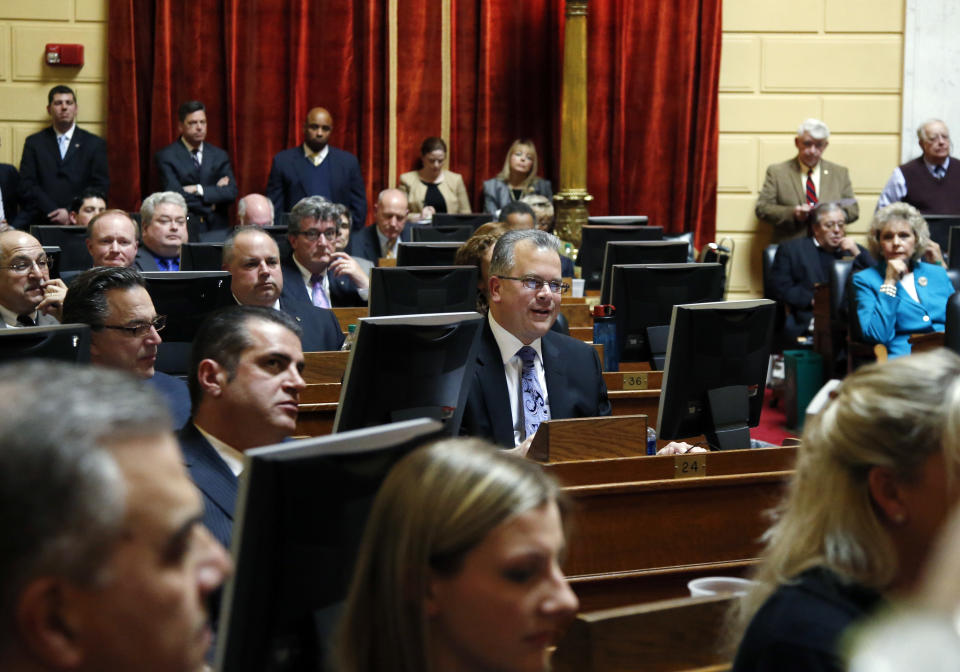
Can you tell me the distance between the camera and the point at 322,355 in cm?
419

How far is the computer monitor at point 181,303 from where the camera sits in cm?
402

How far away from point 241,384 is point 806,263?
6.13 m

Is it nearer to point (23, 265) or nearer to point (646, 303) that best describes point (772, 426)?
point (646, 303)

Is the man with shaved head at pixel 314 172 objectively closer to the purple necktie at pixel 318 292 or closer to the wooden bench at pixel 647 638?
the purple necktie at pixel 318 292

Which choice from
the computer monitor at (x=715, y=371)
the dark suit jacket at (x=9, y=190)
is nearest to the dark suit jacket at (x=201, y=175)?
the dark suit jacket at (x=9, y=190)

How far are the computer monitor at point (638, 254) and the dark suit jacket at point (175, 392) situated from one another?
2.12m

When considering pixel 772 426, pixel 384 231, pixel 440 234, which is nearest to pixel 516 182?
pixel 384 231

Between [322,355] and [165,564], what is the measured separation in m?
3.15

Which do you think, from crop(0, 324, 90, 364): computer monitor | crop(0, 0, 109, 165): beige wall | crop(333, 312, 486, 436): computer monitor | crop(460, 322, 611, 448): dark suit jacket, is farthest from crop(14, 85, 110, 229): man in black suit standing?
crop(333, 312, 486, 436): computer monitor

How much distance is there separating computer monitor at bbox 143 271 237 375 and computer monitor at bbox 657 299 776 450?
1.56m

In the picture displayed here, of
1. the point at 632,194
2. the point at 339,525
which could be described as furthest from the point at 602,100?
the point at 339,525

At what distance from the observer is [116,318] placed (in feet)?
11.7

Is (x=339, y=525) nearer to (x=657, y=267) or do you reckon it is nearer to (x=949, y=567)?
(x=949, y=567)

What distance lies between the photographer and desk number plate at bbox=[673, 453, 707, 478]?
10.2ft
